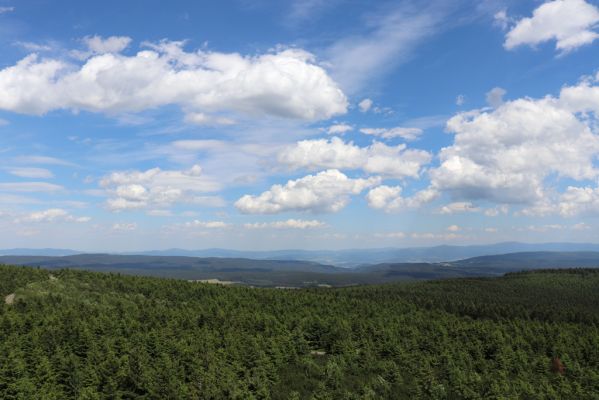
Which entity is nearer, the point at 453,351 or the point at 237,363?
the point at 237,363

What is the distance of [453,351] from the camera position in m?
70.9

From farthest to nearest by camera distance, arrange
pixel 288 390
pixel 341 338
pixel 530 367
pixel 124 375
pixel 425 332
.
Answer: pixel 425 332
pixel 341 338
pixel 530 367
pixel 288 390
pixel 124 375

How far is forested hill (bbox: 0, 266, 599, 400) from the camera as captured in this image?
49.6 meters

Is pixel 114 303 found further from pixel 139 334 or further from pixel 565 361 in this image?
pixel 565 361

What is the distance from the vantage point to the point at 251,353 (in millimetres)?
59750

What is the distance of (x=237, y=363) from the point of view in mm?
55000

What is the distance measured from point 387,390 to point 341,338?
20.2 metres

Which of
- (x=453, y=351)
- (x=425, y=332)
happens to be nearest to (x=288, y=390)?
(x=453, y=351)

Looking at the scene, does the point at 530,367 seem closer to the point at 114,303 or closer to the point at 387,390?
the point at 387,390

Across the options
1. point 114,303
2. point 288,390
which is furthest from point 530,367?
point 114,303

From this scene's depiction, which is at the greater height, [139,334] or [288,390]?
[139,334]

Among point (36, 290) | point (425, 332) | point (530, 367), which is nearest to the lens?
point (530, 367)

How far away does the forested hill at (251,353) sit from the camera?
4962cm

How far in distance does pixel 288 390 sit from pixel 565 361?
47.6 m
